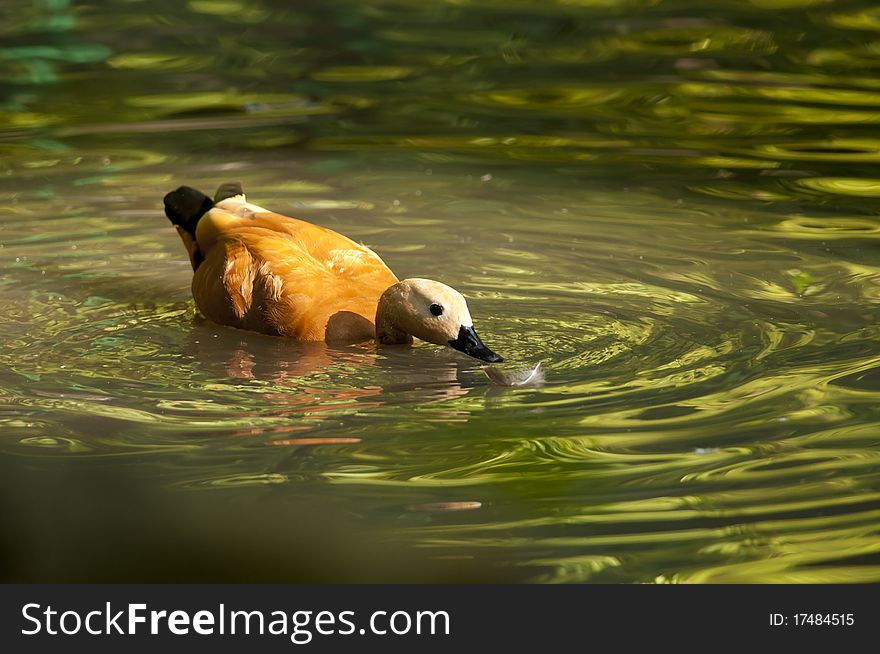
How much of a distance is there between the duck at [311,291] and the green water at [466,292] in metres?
0.12

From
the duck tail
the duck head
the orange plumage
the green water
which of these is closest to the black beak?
the duck head

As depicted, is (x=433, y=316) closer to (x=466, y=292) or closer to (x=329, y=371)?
(x=329, y=371)

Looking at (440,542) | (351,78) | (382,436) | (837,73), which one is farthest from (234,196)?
(837,73)

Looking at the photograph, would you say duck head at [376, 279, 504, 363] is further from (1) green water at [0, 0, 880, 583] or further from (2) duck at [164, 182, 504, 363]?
(1) green water at [0, 0, 880, 583]

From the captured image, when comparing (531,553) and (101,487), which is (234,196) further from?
(531,553)

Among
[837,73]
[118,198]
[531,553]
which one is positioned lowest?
[531,553]

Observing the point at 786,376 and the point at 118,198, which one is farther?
the point at 118,198

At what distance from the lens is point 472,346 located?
6656mm

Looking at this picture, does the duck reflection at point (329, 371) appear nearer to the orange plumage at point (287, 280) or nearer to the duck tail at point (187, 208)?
the orange plumage at point (287, 280)

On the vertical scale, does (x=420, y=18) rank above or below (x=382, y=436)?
above

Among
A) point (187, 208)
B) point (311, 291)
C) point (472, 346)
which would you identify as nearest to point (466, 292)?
point (311, 291)

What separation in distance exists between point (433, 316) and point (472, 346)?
0.22 metres

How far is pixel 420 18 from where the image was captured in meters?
14.5

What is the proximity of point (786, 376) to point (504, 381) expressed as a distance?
3.79ft
